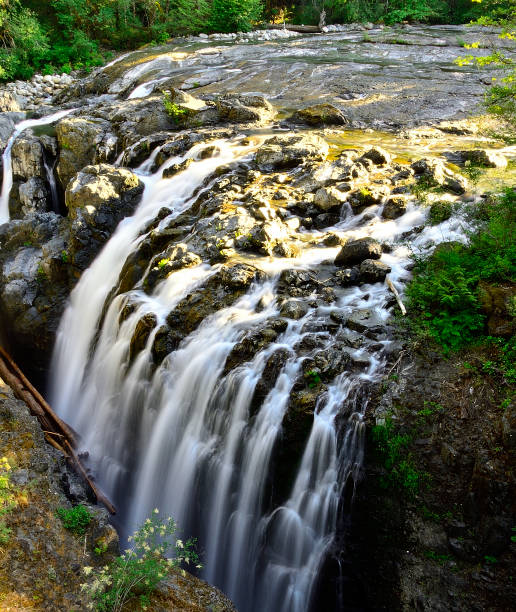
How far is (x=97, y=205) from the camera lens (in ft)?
37.0

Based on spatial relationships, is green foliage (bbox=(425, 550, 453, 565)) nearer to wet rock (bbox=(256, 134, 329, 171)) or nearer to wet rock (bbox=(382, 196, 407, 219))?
wet rock (bbox=(382, 196, 407, 219))

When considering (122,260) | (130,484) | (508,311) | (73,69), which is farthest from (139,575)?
(73,69)

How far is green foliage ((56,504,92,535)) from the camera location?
5.25m

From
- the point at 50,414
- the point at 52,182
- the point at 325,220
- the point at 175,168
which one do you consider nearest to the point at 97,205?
the point at 175,168

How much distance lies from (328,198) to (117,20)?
91.5 feet

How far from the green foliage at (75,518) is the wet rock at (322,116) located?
1226 centimetres

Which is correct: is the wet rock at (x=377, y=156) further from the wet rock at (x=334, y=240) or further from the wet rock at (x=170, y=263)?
the wet rock at (x=170, y=263)

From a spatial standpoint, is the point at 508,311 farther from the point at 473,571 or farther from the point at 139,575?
the point at 139,575

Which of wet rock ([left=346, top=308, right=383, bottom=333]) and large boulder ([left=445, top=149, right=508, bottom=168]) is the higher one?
large boulder ([left=445, top=149, right=508, bottom=168])

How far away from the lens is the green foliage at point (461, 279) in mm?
5938

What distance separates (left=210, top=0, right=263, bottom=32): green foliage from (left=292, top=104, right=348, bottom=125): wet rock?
19049mm

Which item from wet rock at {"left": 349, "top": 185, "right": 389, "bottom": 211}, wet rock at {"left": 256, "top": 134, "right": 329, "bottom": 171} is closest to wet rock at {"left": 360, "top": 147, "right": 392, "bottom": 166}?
wet rock at {"left": 256, "top": 134, "right": 329, "bottom": 171}

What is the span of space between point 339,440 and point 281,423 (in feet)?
2.49

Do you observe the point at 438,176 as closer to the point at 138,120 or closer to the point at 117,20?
the point at 138,120
